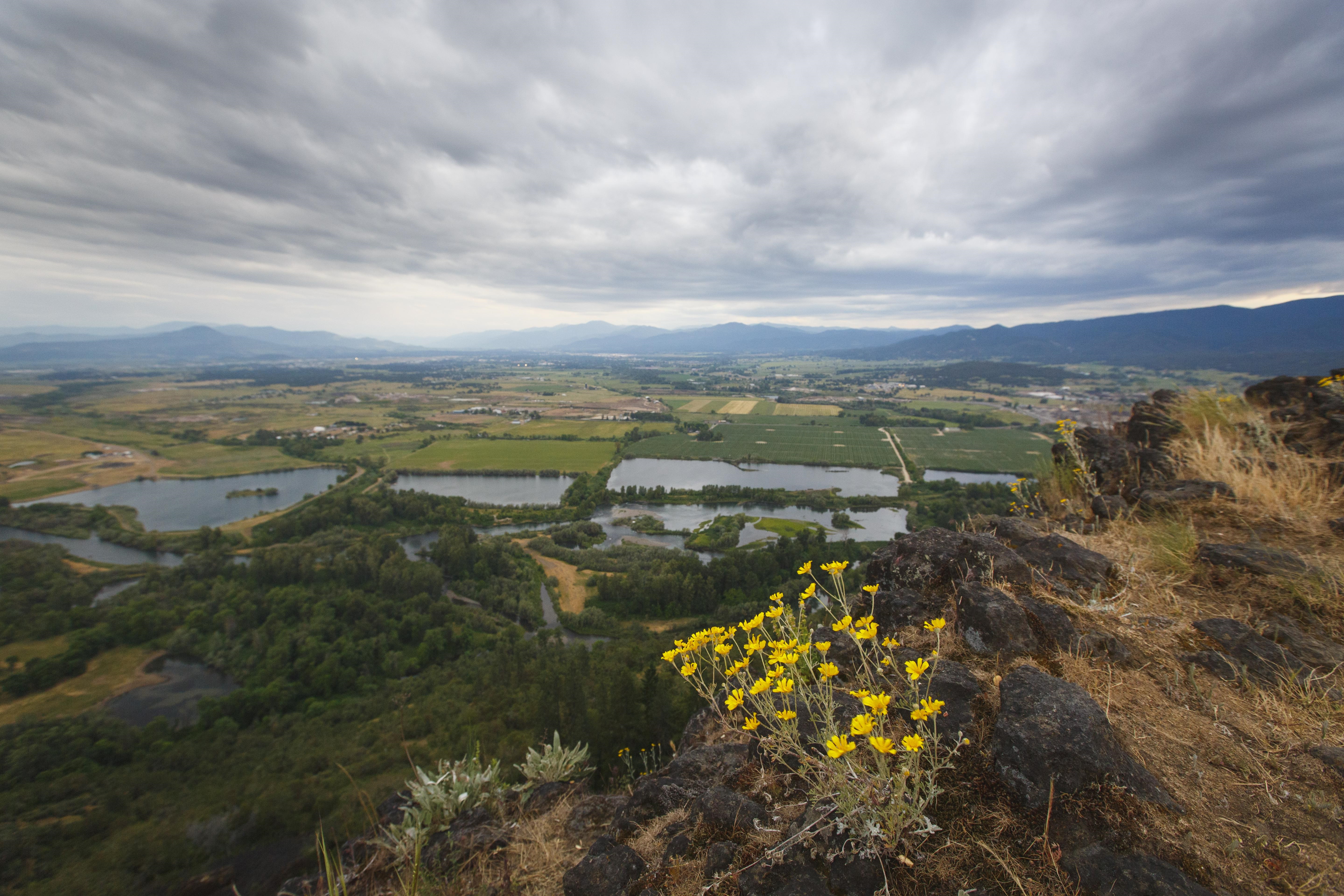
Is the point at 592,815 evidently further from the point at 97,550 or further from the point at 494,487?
the point at 97,550

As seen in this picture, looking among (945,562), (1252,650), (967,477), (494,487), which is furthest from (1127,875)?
(967,477)

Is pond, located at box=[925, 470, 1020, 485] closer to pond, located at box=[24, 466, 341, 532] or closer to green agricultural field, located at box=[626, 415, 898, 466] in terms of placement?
green agricultural field, located at box=[626, 415, 898, 466]

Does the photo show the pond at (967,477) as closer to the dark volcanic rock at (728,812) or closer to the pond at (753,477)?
the pond at (753,477)

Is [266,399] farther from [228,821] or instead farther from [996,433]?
[996,433]

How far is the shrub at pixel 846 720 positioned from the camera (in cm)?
265

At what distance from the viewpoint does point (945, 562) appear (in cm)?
572

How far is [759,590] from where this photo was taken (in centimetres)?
4250

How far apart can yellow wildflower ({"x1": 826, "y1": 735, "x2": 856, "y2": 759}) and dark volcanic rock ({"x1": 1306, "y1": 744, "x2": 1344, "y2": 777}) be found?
2.74 m

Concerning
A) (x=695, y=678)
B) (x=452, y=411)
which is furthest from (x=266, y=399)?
(x=695, y=678)

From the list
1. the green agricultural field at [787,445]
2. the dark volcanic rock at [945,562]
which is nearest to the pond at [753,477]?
the green agricultural field at [787,445]

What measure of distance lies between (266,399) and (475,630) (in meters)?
171

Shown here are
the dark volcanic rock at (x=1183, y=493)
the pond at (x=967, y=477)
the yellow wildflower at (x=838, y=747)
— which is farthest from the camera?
the pond at (x=967, y=477)

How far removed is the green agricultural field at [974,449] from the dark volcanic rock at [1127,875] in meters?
78.9

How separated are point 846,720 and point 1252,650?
10.9 feet
